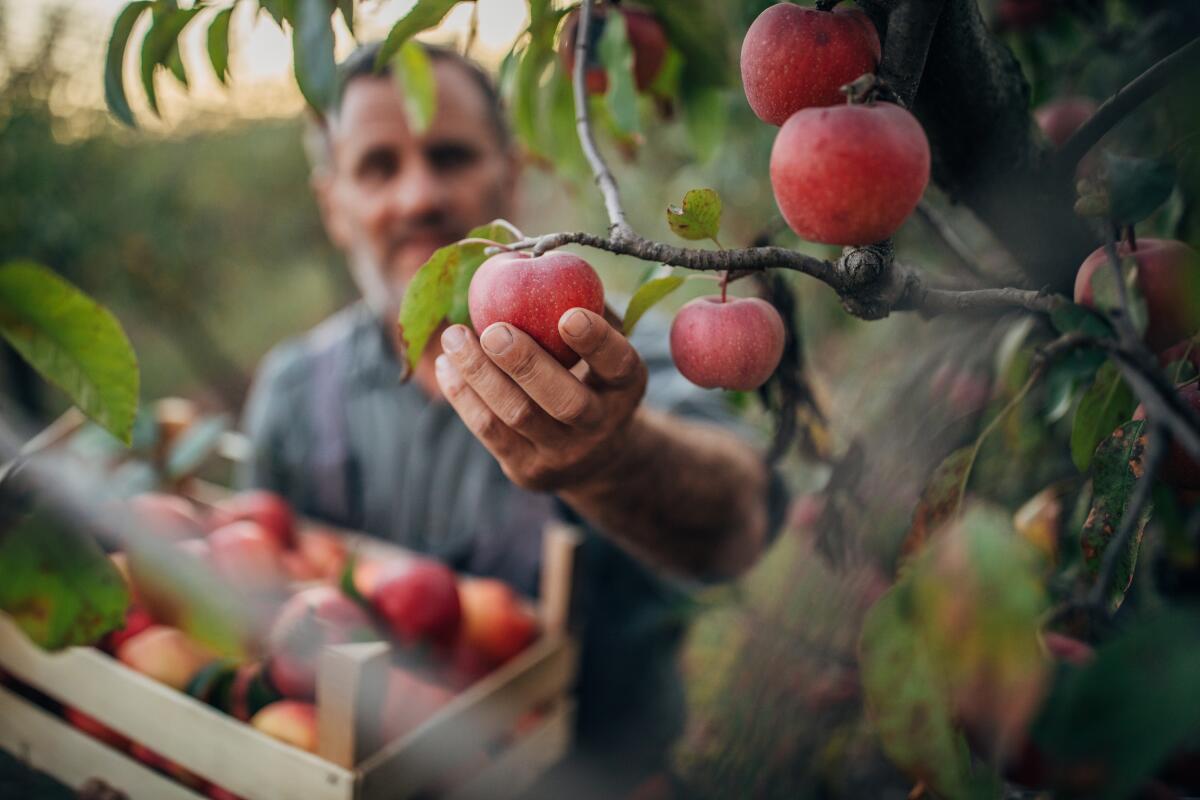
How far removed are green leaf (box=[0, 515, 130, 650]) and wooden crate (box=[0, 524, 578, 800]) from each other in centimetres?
17

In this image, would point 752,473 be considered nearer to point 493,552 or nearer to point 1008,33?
point 493,552

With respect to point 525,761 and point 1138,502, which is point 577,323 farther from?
point 525,761

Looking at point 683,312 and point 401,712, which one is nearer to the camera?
point 683,312

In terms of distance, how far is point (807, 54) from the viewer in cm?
35

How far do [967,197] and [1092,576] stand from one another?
0.24 metres

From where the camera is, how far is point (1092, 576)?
417 mm

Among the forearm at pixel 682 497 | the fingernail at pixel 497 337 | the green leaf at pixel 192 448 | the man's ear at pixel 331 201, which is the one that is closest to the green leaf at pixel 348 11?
the fingernail at pixel 497 337

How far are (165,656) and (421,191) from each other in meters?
0.83

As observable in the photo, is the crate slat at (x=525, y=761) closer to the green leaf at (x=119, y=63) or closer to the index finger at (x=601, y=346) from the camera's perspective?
the index finger at (x=601, y=346)

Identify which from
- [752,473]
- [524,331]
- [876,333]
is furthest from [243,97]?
[524,331]

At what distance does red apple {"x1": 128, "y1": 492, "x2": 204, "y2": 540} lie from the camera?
90 cm

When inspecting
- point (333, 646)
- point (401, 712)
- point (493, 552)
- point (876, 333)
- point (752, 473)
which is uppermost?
point (333, 646)

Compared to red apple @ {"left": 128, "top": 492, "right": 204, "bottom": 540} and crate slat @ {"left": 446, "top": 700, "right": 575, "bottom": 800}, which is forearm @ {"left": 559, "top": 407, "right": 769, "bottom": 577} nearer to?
crate slat @ {"left": 446, "top": 700, "right": 575, "bottom": 800}

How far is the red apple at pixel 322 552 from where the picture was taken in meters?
1.04
